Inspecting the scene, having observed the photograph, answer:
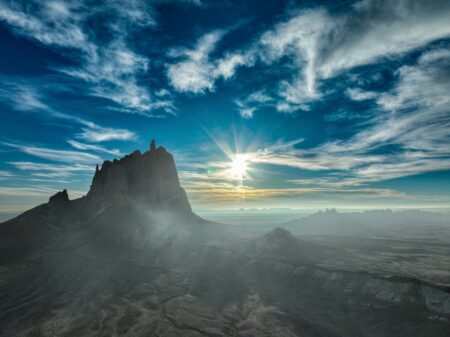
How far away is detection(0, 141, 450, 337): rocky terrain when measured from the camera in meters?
80.9

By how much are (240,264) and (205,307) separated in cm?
5765

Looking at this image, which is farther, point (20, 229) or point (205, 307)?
point (20, 229)

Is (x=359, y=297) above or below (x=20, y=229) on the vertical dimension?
below

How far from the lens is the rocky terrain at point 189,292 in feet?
266

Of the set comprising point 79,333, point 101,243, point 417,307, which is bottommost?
point 79,333

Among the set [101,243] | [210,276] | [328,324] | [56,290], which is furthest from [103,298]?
[328,324]

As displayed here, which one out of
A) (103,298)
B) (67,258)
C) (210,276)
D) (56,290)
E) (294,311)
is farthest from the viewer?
(67,258)

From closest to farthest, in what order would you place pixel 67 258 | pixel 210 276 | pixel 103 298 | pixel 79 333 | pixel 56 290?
pixel 79 333, pixel 103 298, pixel 56 290, pixel 210 276, pixel 67 258

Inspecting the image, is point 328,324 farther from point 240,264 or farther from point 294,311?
point 240,264

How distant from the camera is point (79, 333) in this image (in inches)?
3091

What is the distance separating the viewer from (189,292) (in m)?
116

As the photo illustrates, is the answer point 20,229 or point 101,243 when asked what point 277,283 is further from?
point 20,229

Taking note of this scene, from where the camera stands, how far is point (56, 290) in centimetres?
11675

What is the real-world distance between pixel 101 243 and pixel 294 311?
454 feet
